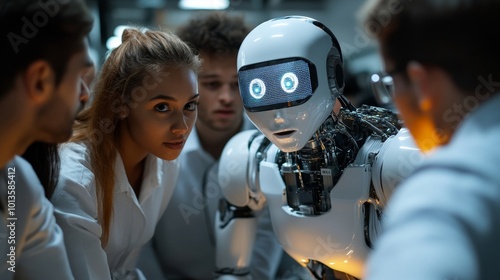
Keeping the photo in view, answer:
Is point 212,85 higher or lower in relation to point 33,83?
lower

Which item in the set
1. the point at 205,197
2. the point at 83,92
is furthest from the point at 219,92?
the point at 83,92

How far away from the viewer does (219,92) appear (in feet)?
5.86

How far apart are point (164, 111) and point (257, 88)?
21 centimetres

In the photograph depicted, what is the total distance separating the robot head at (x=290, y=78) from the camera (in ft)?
3.83

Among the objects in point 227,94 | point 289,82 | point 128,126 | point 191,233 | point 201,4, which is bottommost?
point 191,233

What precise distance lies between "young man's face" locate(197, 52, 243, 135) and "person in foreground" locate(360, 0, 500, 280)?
3.32 ft

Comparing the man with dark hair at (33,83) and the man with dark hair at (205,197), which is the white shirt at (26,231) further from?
the man with dark hair at (205,197)

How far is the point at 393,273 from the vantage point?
591mm

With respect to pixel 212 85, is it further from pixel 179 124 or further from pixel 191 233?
pixel 179 124

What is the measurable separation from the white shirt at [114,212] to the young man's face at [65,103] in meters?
0.30

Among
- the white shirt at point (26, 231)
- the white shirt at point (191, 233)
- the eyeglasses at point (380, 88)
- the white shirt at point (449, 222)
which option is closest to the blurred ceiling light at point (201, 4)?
the white shirt at point (191, 233)

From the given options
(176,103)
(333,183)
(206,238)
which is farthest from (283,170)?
(206,238)

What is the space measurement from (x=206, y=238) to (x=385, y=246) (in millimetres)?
1241

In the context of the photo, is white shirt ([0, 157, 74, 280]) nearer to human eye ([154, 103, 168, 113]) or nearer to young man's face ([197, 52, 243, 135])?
human eye ([154, 103, 168, 113])
